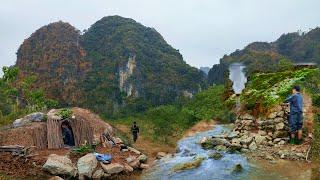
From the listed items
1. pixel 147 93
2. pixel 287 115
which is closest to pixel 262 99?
pixel 287 115

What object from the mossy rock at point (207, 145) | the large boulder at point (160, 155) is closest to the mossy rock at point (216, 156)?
the mossy rock at point (207, 145)

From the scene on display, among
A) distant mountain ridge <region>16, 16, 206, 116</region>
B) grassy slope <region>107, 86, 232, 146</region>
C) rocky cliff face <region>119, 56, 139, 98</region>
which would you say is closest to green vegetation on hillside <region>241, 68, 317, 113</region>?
grassy slope <region>107, 86, 232, 146</region>

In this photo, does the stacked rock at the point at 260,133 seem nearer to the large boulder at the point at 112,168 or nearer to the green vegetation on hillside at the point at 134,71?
Result: the large boulder at the point at 112,168

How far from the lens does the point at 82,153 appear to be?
16.9 m

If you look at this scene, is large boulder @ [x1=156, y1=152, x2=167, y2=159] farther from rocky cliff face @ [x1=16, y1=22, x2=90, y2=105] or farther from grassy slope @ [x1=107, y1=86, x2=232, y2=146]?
rocky cliff face @ [x1=16, y1=22, x2=90, y2=105]

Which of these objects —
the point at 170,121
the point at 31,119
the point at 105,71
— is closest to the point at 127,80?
the point at 105,71

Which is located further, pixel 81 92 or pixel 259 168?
pixel 81 92

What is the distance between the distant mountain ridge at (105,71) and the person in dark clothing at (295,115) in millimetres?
51558

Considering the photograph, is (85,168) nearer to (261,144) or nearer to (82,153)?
(82,153)

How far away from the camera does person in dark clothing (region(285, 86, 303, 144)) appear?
15883 millimetres

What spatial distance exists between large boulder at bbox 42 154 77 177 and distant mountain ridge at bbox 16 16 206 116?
5123 cm

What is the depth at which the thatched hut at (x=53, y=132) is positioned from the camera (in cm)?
1722

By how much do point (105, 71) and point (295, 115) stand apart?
74733 mm

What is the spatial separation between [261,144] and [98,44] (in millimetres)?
93806
